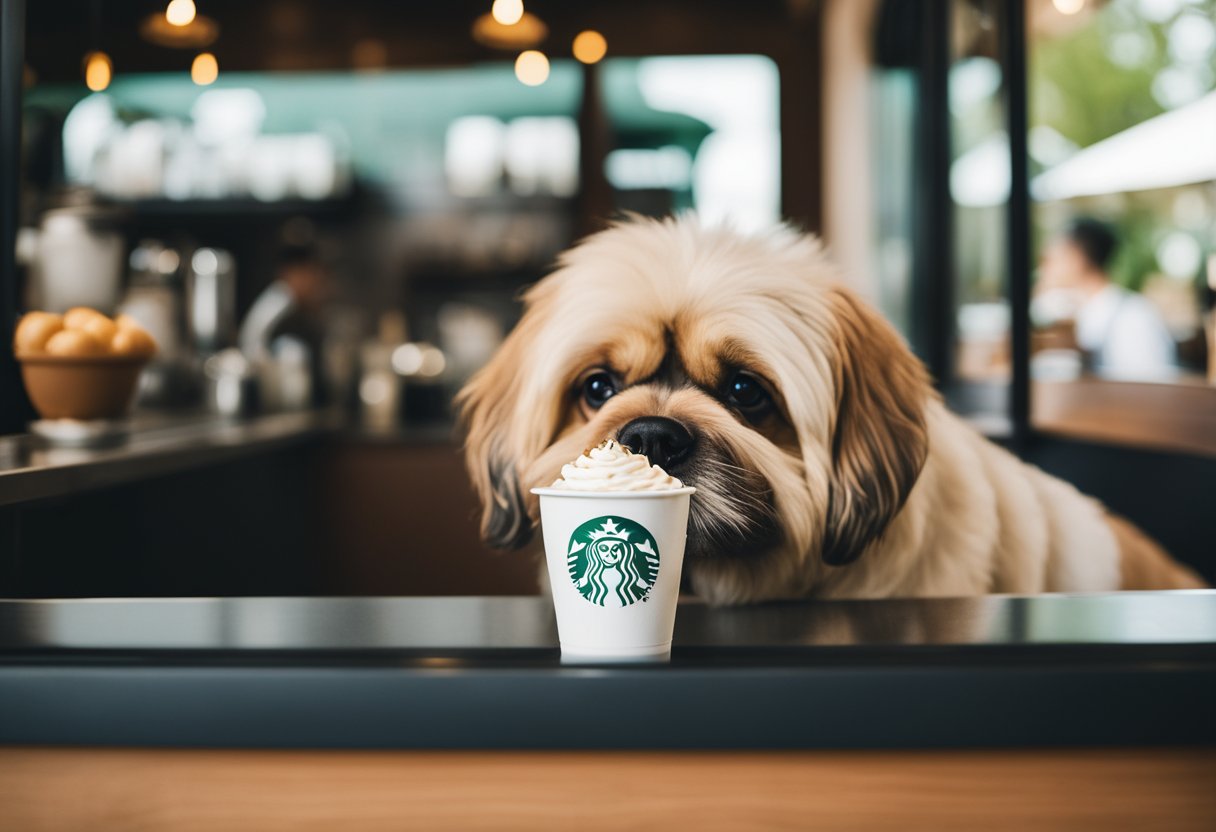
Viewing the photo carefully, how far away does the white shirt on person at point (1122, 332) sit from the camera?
13.6 feet

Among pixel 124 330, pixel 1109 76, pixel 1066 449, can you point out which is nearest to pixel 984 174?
pixel 1109 76

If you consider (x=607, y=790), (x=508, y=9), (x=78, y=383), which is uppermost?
(x=508, y=9)

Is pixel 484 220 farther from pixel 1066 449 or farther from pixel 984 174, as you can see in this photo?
pixel 1066 449

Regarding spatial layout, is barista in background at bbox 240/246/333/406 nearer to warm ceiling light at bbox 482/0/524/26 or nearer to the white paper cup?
warm ceiling light at bbox 482/0/524/26

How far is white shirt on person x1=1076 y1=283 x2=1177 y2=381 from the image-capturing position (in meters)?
4.16

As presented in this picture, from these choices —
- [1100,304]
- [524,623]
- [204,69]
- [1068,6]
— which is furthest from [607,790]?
[204,69]

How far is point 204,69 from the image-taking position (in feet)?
17.5

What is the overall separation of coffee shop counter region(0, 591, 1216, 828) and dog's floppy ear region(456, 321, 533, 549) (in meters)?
0.60

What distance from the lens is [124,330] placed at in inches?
76.4

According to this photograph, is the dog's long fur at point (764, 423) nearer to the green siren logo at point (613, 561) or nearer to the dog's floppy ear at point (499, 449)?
the dog's floppy ear at point (499, 449)

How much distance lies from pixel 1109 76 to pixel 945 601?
10.5 ft

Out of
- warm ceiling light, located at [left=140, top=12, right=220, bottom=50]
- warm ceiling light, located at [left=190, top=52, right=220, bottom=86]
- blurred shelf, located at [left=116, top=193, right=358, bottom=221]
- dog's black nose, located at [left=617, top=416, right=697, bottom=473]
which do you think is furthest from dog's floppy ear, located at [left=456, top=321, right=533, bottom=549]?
warm ceiling light, located at [left=190, top=52, right=220, bottom=86]

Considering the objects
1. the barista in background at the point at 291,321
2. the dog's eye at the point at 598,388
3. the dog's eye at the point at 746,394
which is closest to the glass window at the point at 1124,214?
the dog's eye at the point at 746,394

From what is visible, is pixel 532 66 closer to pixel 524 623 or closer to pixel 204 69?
pixel 204 69
